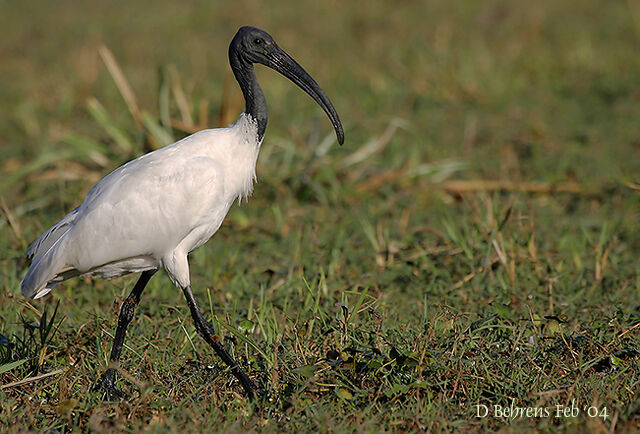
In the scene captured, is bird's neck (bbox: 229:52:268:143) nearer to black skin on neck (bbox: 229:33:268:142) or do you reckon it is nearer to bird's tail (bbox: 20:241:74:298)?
black skin on neck (bbox: 229:33:268:142)

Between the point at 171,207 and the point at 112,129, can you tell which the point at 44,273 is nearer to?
the point at 171,207

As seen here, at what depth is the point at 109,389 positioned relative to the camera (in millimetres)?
3338

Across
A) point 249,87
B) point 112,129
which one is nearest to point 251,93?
point 249,87

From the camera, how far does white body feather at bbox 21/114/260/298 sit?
11.4ft

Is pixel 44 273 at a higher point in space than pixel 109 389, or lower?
higher

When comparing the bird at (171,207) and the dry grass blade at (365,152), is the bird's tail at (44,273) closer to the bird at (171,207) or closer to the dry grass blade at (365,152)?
the bird at (171,207)

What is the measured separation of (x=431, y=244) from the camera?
508 cm

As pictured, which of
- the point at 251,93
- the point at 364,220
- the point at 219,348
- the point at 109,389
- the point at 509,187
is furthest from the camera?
the point at 509,187

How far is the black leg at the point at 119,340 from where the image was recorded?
3363mm

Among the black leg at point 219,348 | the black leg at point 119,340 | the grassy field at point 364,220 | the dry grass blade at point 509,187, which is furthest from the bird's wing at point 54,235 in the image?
the dry grass blade at point 509,187

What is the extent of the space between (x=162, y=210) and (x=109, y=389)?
2.69 ft

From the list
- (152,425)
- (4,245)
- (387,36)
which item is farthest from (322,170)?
(387,36)

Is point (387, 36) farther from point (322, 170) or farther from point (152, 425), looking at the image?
point (152, 425)

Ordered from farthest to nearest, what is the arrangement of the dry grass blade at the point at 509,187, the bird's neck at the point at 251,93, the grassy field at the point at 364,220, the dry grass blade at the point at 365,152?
the dry grass blade at the point at 365,152
the dry grass blade at the point at 509,187
the bird's neck at the point at 251,93
the grassy field at the point at 364,220
